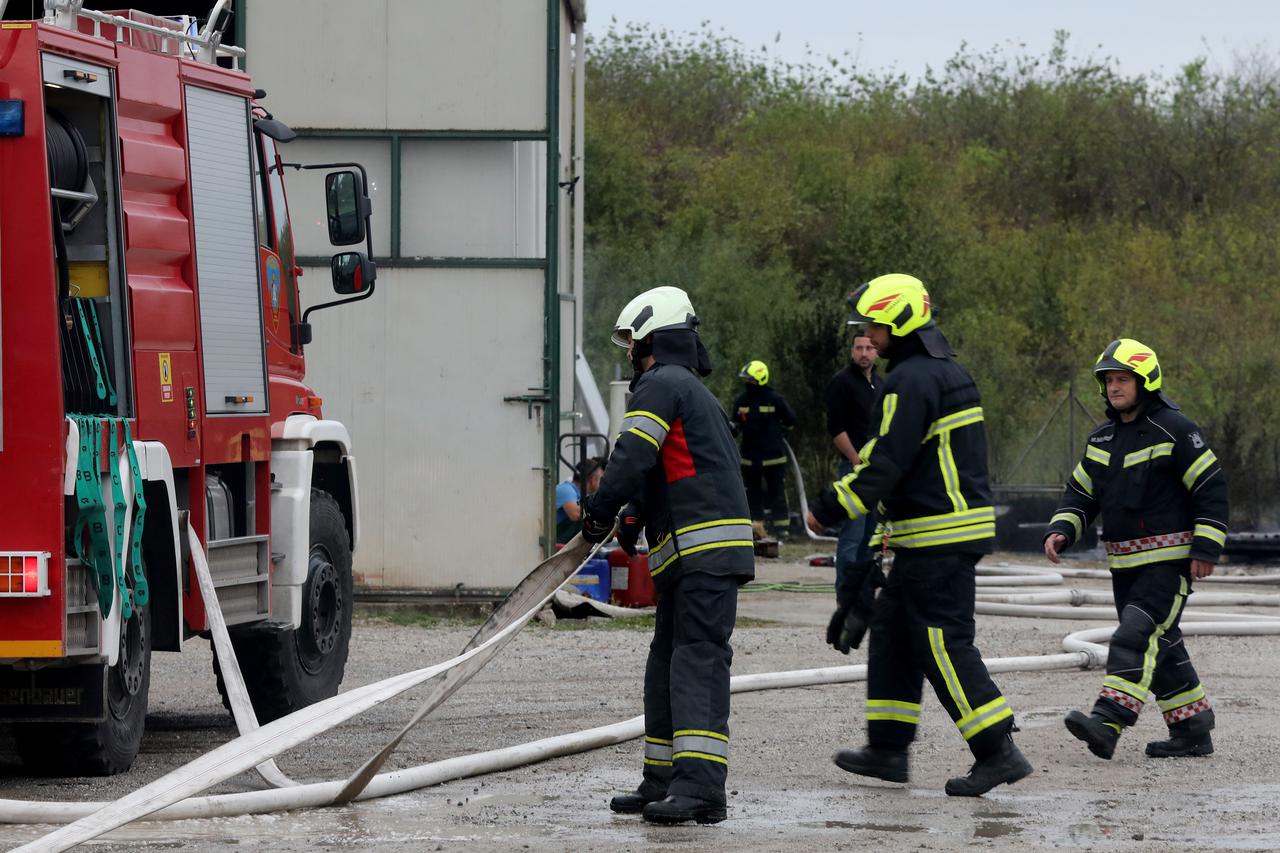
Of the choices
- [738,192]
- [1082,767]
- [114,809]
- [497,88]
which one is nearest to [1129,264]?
[738,192]

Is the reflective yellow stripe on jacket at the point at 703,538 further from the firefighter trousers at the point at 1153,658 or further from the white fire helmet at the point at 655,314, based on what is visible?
the firefighter trousers at the point at 1153,658

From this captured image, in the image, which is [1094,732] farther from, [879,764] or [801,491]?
[801,491]

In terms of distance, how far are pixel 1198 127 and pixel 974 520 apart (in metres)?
43.3

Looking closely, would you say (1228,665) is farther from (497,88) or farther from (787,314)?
(787,314)

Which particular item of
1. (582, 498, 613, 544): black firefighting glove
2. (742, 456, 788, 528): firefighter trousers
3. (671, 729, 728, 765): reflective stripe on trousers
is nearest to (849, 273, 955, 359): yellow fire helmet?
(582, 498, 613, 544): black firefighting glove

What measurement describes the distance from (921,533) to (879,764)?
867mm

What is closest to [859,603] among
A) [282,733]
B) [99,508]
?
[282,733]

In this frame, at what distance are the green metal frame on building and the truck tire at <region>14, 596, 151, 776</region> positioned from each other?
616cm

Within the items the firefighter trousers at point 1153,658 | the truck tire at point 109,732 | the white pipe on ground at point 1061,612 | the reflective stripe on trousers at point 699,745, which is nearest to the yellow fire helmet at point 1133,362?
the firefighter trousers at point 1153,658

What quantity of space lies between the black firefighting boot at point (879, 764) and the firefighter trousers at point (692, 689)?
0.78 m

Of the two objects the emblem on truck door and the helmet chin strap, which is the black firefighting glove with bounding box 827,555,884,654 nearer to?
the helmet chin strap

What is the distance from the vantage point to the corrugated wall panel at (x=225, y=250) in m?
7.71

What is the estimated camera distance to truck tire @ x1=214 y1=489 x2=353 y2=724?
8750 mm

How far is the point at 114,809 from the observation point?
5523 millimetres
